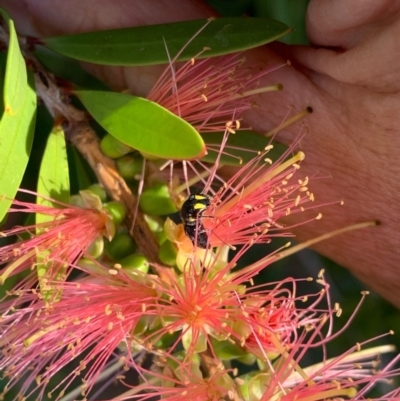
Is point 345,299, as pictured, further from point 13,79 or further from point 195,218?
point 13,79

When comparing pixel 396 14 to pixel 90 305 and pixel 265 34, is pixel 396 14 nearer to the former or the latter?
pixel 265 34

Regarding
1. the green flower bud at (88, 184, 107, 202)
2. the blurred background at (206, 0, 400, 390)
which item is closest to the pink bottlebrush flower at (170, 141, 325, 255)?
the green flower bud at (88, 184, 107, 202)

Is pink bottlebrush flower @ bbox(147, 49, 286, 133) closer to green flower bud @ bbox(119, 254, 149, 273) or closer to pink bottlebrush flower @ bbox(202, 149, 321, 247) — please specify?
pink bottlebrush flower @ bbox(202, 149, 321, 247)

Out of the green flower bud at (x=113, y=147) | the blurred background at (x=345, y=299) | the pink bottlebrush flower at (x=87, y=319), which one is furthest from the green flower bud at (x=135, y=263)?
the blurred background at (x=345, y=299)

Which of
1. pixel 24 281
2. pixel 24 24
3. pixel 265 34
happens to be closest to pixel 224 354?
pixel 24 281

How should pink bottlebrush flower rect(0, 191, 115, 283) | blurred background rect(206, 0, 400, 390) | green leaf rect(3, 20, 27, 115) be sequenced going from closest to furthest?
green leaf rect(3, 20, 27, 115) → pink bottlebrush flower rect(0, 191, 115, 283) → blurred background rect(206, 0, 400, 390)

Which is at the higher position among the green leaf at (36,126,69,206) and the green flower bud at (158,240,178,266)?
the green leaf at (36,126,69,206)

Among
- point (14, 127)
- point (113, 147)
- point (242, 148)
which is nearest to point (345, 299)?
point (242, 148)
